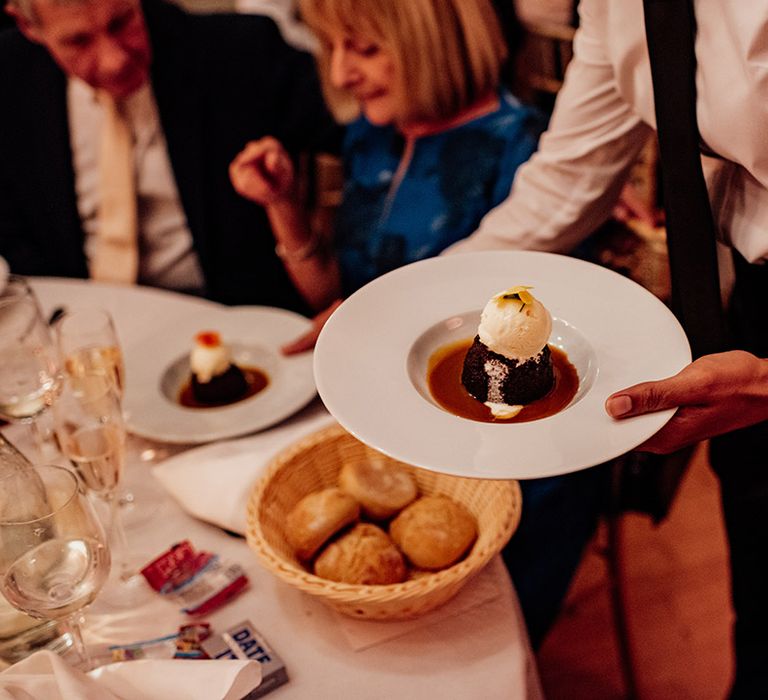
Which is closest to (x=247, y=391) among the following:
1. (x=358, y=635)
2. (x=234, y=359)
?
(x=234, y=359)

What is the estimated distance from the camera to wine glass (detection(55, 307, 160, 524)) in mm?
1266

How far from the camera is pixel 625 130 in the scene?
127 centimetres

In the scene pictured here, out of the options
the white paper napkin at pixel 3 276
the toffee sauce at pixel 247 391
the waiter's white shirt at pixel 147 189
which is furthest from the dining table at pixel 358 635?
the waiter's white shirt at pixel 147 189

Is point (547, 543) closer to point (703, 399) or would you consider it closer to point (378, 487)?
point (378, 487)

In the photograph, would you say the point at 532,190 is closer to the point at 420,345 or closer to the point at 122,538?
the point at 420,345

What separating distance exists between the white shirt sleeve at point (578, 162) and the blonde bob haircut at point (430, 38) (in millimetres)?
451

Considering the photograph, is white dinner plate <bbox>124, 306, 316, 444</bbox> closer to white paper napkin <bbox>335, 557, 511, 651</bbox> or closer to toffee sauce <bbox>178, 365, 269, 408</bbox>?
toffee sauce <bbox>178, 365, 269, 408</bbox>

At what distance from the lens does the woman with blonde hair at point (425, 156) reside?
64.4 inches

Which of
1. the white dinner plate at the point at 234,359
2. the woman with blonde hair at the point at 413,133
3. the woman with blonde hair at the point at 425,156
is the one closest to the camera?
the white dinner plate at the point at 234,359

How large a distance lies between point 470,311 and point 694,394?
0.90 ft

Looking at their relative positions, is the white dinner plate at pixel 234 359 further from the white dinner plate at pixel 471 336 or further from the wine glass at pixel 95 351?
the white dinner plate at pixel 471 336

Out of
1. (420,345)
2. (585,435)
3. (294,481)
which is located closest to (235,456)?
(294,481)

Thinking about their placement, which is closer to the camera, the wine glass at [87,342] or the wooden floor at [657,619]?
the wine glass at [87,342]

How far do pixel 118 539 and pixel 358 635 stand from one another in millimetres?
364
